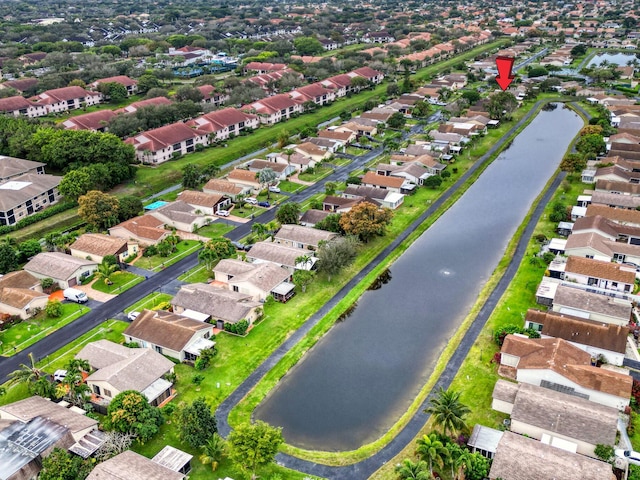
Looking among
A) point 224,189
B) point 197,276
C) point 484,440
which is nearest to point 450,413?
point 484,440

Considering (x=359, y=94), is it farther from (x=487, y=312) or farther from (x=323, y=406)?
(x=323, y=406)

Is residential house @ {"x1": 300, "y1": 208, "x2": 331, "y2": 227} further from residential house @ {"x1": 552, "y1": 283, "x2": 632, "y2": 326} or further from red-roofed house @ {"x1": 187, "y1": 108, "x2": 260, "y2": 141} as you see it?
red-roofed house @ {"x1": 187, "y1": 108, "x2": 260, "y2": 141}

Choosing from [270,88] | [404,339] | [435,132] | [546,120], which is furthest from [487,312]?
[270,88]

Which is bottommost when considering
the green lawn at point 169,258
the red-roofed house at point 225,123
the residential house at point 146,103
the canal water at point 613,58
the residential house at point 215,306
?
the green lawn at point 169,258

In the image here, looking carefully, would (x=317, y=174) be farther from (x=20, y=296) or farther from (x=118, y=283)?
(x=20, y=296)

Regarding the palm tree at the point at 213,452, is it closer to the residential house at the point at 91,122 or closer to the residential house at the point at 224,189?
the residential house at the point at 224,189

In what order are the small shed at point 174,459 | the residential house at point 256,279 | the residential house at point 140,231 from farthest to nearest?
the residential house at point 140,231 → the residential house at point 256,279 → the small shed at point 174,459

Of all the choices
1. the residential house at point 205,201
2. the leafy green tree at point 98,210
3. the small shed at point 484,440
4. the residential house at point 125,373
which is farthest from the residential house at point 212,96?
the small shed at point 484,440

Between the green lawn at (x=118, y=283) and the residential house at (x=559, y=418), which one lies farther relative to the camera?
the green lawn at (x=118, y=283)
